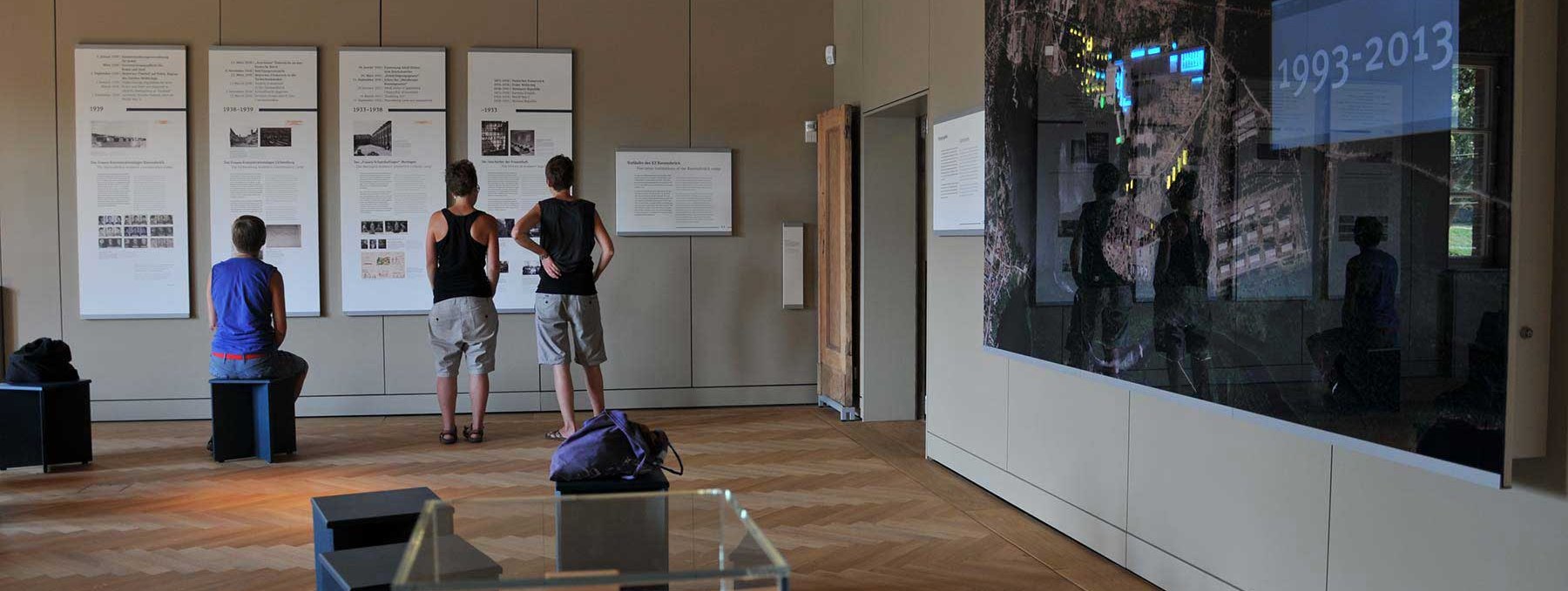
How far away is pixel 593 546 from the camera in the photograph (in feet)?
7.11

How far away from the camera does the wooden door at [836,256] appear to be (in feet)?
26.2

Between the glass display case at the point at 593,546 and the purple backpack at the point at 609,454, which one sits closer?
the glass display case at the point at 593,546

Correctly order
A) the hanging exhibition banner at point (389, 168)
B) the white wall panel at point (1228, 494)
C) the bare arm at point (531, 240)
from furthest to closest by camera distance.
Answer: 1. the hanging exhibition banner at point (389, 168)
2. the bare arm at point (531, 240)
3. the white wall panel at point (1228, 494)

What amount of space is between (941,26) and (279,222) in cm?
463

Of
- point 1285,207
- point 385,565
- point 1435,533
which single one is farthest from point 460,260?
point 1435,533

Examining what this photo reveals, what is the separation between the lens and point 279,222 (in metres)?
8.16

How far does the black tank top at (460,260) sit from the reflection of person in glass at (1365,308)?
4.99m

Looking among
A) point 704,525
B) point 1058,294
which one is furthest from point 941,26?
point 704,525

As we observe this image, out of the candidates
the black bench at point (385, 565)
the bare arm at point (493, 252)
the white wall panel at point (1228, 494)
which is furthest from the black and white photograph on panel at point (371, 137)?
the white wall panel at point (1228, 494)

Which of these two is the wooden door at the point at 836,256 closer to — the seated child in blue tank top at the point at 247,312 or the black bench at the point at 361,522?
the seated child in blue tank top at the point at 247,312

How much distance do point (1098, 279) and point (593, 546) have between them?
2726mm

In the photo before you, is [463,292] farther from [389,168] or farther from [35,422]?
[35,422]

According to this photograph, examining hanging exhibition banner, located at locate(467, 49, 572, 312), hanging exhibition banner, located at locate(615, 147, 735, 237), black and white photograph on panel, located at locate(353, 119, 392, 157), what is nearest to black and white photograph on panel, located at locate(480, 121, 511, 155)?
hanging exhibition banner, located at locate(467, 49, 572, 312)

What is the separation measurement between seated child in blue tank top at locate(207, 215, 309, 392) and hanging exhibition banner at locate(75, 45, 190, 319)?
5.75ft
